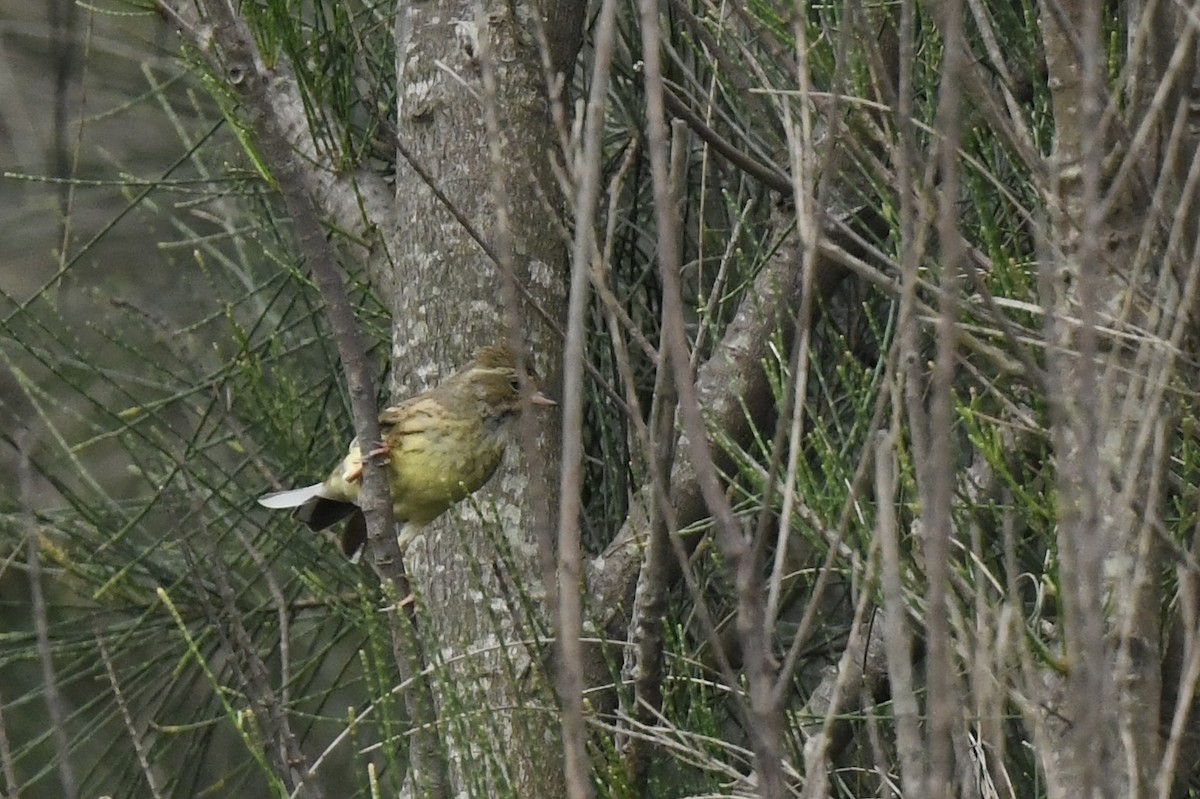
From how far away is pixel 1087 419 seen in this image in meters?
1.63

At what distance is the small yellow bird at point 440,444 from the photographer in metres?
4.26

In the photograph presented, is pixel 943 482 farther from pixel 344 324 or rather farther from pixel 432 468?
pixel 432 468

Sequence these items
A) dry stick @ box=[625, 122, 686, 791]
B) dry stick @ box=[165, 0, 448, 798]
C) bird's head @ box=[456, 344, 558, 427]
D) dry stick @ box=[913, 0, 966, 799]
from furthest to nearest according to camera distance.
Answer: bird's head @ box=[456, 344, 558, 427] < dry stick @ box=[165, 0, 448, 798] < dry stick @ box=[625, 122, 686, 791] < dry stick @ box=[913, 0, 966, 799]

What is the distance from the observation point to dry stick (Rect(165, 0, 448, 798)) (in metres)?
2.35

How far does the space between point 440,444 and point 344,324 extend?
1.83 metres

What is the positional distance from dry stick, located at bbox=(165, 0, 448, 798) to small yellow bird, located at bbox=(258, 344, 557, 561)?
1489mm

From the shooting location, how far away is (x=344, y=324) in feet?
8.24

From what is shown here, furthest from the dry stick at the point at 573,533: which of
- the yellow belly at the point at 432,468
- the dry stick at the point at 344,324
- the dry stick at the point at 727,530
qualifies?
the yellow belly at the point at 432,468

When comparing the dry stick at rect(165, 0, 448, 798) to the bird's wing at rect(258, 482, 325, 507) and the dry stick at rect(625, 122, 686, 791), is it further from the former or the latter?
the bird's wing at rect(258, 482, 325, 507)

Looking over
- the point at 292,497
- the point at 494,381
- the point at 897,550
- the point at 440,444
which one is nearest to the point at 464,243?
the point at 494,381


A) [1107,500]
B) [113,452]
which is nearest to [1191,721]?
[1107,500]

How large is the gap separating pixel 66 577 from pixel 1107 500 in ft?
13.2

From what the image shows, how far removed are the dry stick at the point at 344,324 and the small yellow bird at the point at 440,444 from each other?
1489 mm

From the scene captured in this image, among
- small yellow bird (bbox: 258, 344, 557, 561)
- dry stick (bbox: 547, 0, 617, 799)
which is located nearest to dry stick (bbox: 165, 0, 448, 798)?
dry stick (bbox: 547, 0, 617, 799)
